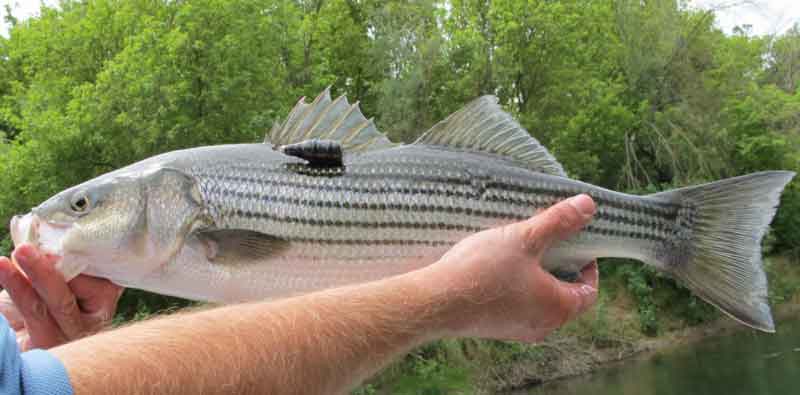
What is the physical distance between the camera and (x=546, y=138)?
1152 inches

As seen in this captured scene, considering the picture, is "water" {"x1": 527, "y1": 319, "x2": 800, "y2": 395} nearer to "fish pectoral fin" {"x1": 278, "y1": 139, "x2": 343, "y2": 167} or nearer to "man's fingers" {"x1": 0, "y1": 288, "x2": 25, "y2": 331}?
"fish pectoral fin" {"x1": 278, "y1": 139, "x2": 343, "y2": 167}

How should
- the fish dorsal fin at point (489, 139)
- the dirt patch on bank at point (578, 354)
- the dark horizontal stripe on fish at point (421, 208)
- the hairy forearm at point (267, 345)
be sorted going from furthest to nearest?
the dirt patch on bank at point (578, 354)
the fish dorsal fin at point (489, 139)
the dark horizontal stripe on fish at point (421, 208)
the hairy forearm at point (267, 345)

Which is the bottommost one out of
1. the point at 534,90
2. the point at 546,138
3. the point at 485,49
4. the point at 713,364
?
the point at 713,364

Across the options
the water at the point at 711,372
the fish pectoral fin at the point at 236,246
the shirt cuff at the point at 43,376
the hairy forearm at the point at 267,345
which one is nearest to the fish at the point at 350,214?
the fish pectoral fin at the point at 236,246

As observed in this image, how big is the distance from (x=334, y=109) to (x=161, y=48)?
1866cm

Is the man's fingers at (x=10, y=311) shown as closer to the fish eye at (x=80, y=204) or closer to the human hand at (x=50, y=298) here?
the human hand at (x=50, y=298)

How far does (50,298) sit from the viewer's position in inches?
101

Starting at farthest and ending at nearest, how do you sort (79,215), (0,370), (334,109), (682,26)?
(682,26)
(334,109)
(79,215)
(0,370)

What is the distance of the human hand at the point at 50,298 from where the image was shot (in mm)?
2455

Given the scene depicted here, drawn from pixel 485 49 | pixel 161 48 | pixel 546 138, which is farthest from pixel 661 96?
pixel 161 48

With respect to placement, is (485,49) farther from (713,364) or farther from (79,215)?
(79,215)

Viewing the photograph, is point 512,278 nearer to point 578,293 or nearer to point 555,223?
point 555,223

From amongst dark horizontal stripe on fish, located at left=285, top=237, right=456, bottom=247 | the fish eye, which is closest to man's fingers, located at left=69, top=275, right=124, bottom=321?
the fish eye

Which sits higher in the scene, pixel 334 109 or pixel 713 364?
pixel 334 109
